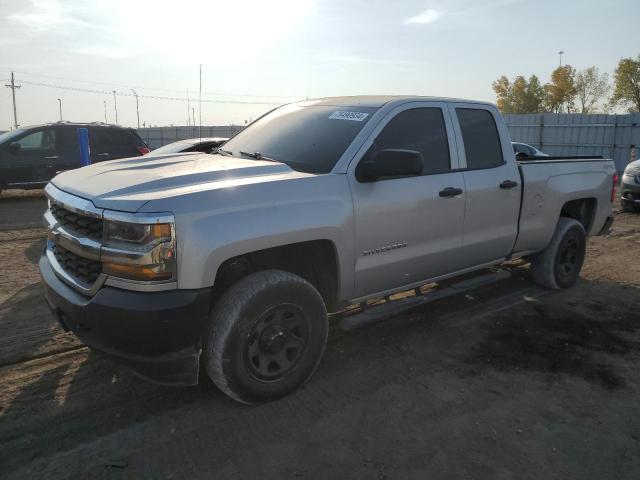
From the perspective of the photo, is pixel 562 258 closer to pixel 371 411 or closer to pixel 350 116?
pixel 350 116

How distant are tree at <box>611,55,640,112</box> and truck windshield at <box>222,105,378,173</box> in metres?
58.2

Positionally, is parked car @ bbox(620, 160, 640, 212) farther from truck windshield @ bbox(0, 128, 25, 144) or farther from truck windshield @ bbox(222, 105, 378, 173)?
truck windshield @ bbox(0, 128, 25, 144)

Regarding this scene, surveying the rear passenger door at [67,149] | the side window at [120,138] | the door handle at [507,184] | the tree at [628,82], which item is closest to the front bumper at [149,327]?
the door handle at [507,184]

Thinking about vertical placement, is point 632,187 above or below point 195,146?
below

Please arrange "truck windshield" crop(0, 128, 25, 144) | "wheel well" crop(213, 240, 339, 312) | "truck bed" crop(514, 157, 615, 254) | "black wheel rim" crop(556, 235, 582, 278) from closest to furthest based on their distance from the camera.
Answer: "wheel well" crop(213, 240, 339, 312) → "truck bed" crop(514, 157, 615, 254) → "black wheel rim" crop(556, 235, 582, 278) → "truck windshield" crop(0, 128, 25, 144)

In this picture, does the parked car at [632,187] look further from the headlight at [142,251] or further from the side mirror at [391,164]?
the headlight at [142,251]

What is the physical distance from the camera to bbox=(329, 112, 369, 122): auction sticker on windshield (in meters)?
3.84

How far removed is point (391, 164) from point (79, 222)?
6.36 ft

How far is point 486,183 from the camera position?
4.43 meters

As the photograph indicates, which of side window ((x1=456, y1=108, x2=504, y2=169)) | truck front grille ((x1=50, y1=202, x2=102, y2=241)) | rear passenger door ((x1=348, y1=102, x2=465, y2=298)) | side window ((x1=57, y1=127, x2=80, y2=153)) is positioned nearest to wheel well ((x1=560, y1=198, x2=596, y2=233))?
side window ((x1=456, y1=108, x2=504, y2=169))

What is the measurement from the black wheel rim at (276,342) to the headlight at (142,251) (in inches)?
27.6

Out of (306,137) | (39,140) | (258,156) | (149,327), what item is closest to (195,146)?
(258,156)

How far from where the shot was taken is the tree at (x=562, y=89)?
61375 millimetres

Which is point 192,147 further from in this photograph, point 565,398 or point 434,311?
point 565,398
